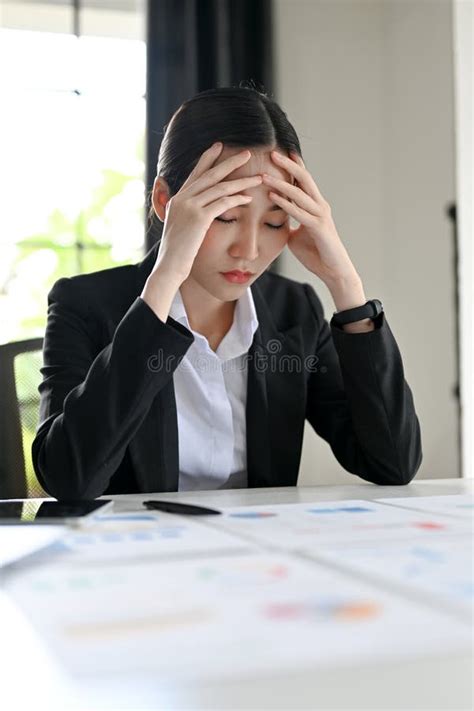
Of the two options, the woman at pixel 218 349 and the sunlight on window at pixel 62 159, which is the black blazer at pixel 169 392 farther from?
the sunlight on window at pixel 62 159

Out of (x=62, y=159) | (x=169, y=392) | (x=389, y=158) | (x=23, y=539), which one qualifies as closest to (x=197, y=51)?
(x=62, y=159)

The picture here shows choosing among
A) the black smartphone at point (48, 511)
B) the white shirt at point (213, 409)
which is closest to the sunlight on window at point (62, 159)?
the white shirt at point (213, 409)

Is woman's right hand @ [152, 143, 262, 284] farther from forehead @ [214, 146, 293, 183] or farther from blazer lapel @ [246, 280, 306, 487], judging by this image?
blazer lapel @ [246, 280, 306, 487]

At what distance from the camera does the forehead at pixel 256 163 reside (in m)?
1.39

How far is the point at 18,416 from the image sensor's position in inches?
60.0

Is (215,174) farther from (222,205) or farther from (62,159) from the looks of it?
(62,159)

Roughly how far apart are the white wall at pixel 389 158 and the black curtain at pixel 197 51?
0.13m

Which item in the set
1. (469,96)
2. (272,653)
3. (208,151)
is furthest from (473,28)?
(272,653)

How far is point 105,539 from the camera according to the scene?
0.74 m

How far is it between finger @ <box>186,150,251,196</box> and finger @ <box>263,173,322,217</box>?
46mm

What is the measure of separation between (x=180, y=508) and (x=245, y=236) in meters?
0.56

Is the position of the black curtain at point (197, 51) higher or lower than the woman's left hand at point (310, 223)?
higher

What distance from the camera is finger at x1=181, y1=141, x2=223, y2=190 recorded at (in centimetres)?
140

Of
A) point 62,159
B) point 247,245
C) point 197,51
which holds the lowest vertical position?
point 247,245
